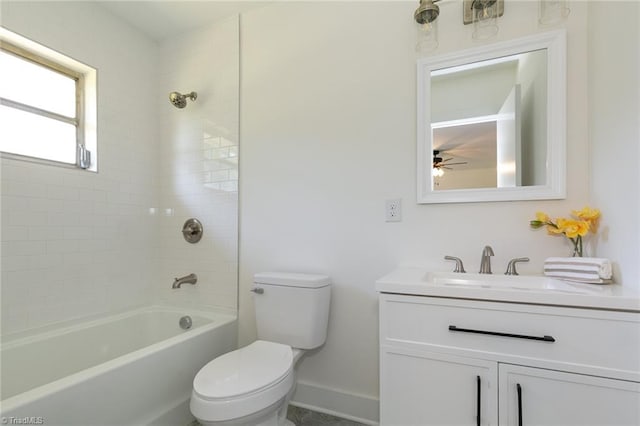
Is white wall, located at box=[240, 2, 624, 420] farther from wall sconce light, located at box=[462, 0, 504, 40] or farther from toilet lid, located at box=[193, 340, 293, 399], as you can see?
toilet lid, located at box=[193, 340, 293, 399]

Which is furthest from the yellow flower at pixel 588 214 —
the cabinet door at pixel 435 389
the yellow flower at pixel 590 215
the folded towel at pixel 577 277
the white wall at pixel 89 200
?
the white wall at pixel 89 200

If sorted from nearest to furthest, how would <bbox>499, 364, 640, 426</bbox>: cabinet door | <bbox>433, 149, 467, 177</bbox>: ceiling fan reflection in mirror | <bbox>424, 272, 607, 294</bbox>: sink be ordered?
<bbox>499, 364, 640, 426</bbox>: cabinet door
<bbox>424, 272, 607, 294</bbox>: sink
<bbox>433, 149, 467, 177</bbox>: ceiling fan reflection in mirror

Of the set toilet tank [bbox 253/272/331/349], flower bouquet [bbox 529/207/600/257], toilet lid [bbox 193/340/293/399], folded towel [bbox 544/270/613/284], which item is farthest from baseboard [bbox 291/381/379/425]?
flower bouquet [bbox 529/207/600/257]

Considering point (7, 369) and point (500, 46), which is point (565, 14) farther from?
point (7, 369)

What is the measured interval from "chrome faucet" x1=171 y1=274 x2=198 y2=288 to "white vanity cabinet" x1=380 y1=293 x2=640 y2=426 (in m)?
1.52

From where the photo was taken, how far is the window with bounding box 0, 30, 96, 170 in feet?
5.56

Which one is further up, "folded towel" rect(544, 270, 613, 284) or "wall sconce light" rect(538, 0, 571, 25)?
"wall sconce light" rect(538, 0, 571, 25)

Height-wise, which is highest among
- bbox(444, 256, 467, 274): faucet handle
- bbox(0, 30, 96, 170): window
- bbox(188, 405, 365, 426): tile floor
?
bbox(0, 30, 96, 170): window

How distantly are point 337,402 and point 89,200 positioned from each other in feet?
6.48

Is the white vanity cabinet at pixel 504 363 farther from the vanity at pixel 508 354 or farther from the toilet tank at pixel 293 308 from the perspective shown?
the toilet tank at pixel 293 308

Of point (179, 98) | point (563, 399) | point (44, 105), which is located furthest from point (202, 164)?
point (563, 399)

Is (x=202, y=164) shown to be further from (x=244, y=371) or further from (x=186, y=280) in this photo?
(x=244, y=371)

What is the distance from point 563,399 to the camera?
3.23 ft

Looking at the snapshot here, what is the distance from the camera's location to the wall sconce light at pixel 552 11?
4.49 ft
